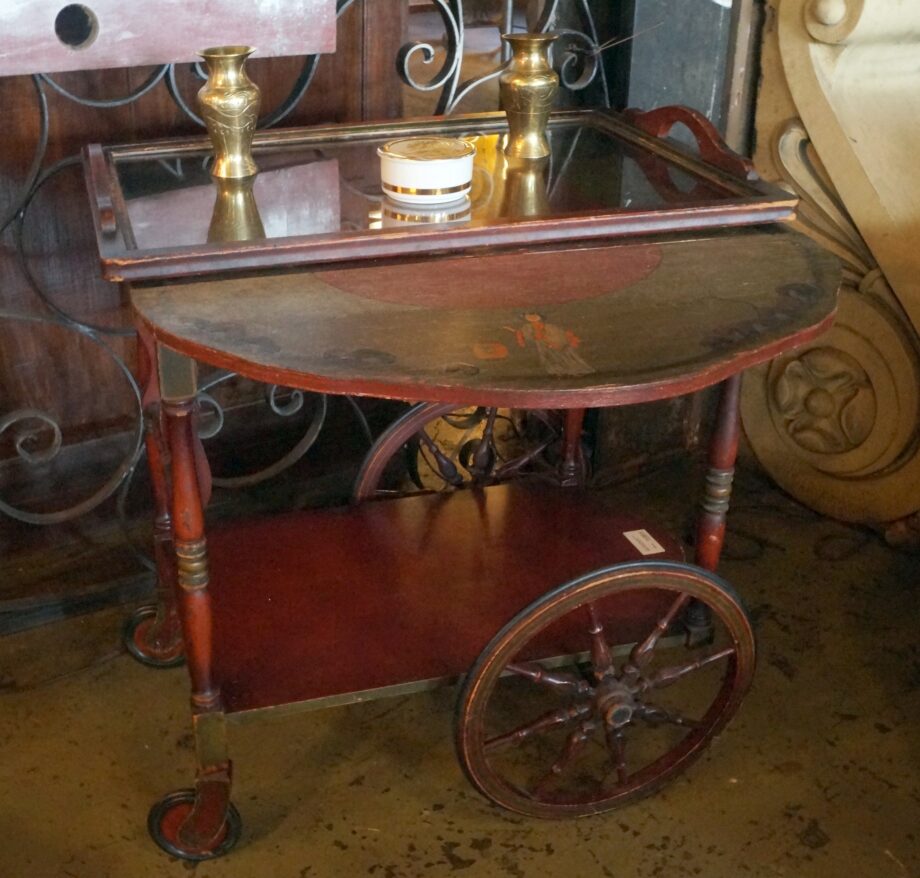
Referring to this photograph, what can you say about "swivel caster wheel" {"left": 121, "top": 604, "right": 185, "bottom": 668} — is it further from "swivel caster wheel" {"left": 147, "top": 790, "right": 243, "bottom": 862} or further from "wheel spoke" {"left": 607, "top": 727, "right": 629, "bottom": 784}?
"wheel spoke" {"left": 607, "top": 727, "right": 629, "bottom": 784}

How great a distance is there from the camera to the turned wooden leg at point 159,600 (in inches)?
63.9

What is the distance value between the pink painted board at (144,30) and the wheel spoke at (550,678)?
903mm

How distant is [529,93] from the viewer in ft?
5.37

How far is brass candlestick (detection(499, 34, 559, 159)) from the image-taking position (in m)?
1.63

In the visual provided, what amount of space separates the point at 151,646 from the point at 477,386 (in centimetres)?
98

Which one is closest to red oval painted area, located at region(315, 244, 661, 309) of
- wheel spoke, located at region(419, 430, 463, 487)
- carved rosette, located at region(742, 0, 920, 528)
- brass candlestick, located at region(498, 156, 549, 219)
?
brass candlestick, located at region(498, 156, 549, 219)

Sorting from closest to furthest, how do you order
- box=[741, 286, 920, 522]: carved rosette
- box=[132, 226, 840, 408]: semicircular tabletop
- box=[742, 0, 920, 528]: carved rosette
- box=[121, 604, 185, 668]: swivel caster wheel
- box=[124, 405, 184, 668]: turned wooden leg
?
box=[132, 226, 840, 408]: semicircular tabletop < box=[124, 405, 184, 668]: turned wooden leg < box=[121, 604, 185, 668]: swivel caster wheel < box=[742, 0, 920, 528]: carved rosette < box=[741, 286, 920, 522]: carved rosette

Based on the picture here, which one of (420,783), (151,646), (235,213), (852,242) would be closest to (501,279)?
(235,213)

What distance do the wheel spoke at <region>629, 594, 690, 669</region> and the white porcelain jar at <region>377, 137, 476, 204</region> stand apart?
0.59 meters

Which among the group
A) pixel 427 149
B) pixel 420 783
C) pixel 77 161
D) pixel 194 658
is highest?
pixel 427 149

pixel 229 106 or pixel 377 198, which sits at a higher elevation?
pixel 229 106

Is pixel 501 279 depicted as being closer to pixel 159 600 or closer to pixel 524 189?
pixel 524 189

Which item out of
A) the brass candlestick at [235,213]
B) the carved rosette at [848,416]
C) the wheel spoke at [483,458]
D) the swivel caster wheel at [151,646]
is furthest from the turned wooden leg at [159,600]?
the carved rosette at [848,416]

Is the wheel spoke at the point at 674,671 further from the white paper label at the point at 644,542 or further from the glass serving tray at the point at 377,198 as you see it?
the glass serving tray at the point at 377,198
